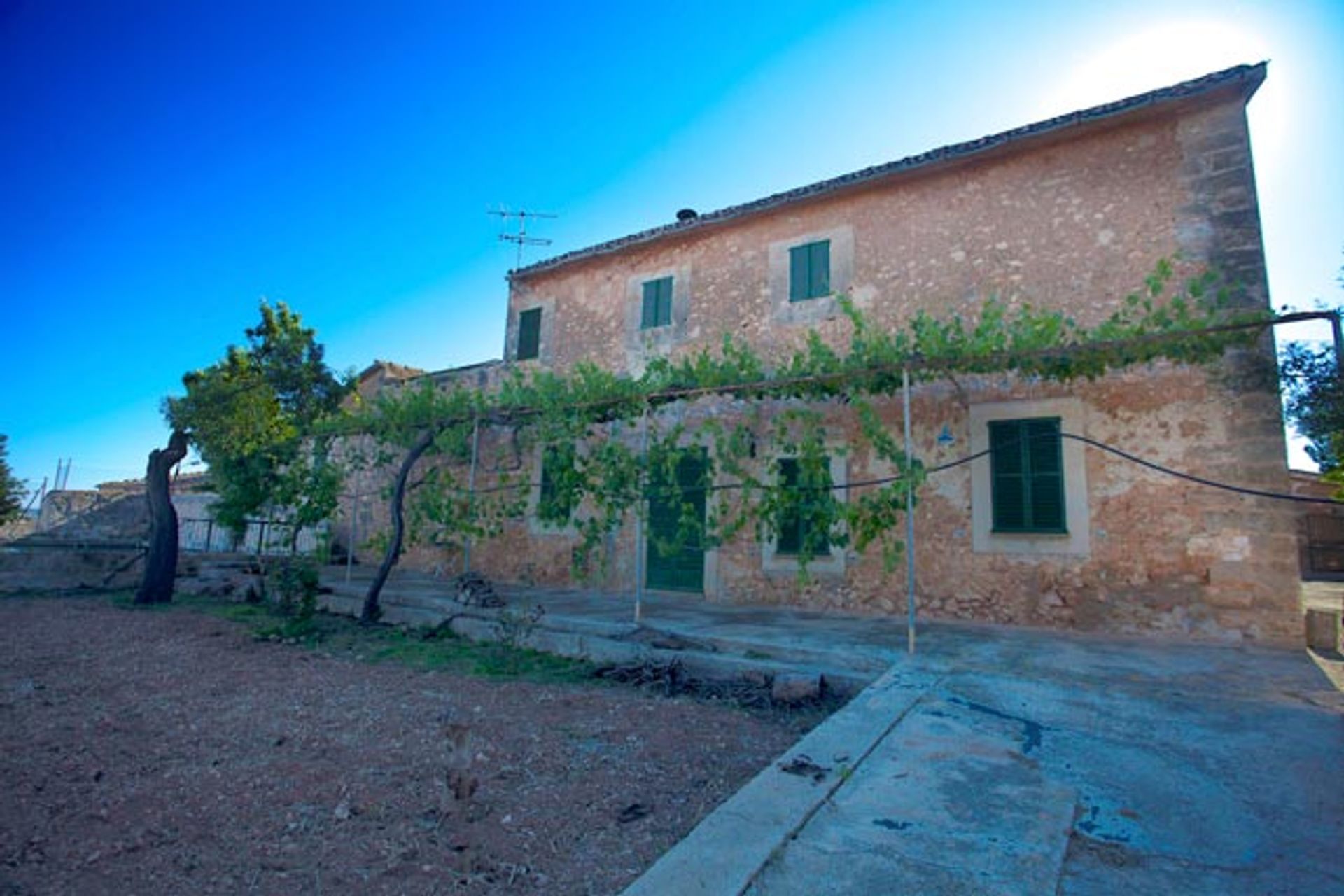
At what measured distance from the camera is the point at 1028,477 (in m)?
6.79

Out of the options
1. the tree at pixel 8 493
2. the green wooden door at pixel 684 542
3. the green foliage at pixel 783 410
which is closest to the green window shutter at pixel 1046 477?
the green foliage at pixel 783 410

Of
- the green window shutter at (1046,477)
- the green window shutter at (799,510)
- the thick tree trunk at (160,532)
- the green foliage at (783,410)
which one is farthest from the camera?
the thick tree trunk at (160,532)

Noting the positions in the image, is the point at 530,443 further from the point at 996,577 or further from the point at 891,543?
the point at 996,577

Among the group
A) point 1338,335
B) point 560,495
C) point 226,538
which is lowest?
point 226,538

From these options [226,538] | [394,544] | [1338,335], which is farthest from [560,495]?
[226,538]

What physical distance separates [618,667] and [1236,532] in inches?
233

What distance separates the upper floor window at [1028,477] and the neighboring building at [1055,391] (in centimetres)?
2

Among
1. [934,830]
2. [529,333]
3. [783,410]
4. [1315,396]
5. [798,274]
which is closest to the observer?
[934,830]

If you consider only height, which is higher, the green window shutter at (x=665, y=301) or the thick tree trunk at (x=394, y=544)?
the green window shutter at (x=665, y=301)

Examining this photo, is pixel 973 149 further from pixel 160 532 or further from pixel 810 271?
pixel 160 532

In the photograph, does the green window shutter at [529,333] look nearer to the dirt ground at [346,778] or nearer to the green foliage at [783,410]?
the green foliage at [783,410]

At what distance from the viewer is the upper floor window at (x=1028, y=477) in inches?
262

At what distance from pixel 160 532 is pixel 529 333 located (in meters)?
6.16

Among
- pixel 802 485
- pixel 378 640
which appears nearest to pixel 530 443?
pixel 378 640
